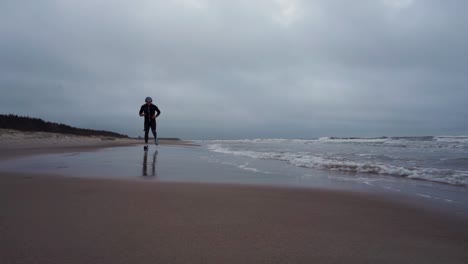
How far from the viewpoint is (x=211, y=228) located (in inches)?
82.5

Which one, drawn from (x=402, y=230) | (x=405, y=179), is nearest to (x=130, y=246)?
(x=402, y=230)

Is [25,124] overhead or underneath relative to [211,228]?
overhead

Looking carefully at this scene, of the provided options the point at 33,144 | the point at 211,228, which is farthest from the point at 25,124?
the point at 211,228

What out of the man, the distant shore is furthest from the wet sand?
the man

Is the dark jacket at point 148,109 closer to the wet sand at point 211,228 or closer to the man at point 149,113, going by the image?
the man at point 149,113

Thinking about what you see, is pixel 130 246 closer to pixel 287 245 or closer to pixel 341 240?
pixel 287 245

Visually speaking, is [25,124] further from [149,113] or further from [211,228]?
[211,228]

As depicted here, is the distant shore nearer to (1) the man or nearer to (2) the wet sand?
(1) the man

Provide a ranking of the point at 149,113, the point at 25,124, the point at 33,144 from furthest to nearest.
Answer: the point at 25,124 < the point at 33,144 < the point at 149,113

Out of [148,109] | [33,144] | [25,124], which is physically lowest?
[33,144]

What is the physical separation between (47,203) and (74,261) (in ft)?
4.59

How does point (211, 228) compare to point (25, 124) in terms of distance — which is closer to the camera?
point (211, 228)

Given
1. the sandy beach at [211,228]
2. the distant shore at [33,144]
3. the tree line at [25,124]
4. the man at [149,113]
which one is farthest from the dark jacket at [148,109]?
the tree line at [25,124]

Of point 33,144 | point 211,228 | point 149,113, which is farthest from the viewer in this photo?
point 33,144
